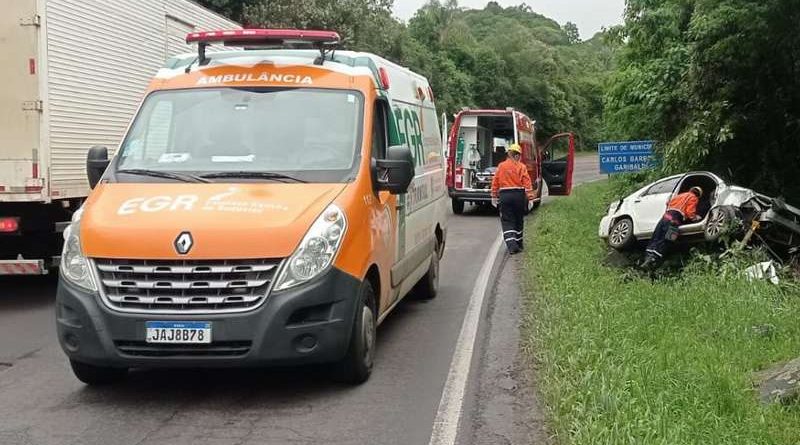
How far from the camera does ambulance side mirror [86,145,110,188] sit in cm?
662

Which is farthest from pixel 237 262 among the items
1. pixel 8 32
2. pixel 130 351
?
pixel 8 32

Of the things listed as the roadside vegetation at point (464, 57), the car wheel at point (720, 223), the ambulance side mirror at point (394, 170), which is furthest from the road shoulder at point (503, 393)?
the roadside vegetation at point (464, 57)

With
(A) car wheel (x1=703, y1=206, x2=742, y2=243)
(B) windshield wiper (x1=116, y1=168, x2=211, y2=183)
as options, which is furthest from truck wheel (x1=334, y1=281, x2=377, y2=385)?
(A) car wheel (x1=703, y1=206, x2=742, y2=243)

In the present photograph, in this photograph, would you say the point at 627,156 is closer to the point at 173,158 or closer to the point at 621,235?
the point at 621,235

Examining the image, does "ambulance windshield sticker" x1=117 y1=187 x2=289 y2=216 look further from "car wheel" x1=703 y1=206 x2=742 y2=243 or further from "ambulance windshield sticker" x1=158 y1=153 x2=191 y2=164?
"car wheel" x1=703 y1=206 x2=742 y2=243

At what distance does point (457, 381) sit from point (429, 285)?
10.9 feet

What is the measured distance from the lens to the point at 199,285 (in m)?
5.32

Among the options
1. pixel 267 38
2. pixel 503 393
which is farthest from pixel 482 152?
pixel 503 393

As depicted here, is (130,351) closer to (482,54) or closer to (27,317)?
(27,317)

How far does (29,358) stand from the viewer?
22.7 ft

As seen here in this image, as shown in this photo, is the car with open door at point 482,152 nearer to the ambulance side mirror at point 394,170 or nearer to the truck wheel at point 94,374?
the ambulance side mirror at point 394,170

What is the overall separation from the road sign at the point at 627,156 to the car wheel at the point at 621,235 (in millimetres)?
4084

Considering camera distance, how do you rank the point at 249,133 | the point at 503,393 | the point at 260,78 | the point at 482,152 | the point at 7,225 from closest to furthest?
the point at 503,393 < the point at 249,133 < the point at 260,78 < the point at 7,225 < the point at 482,152

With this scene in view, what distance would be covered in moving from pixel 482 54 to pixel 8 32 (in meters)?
62.5
